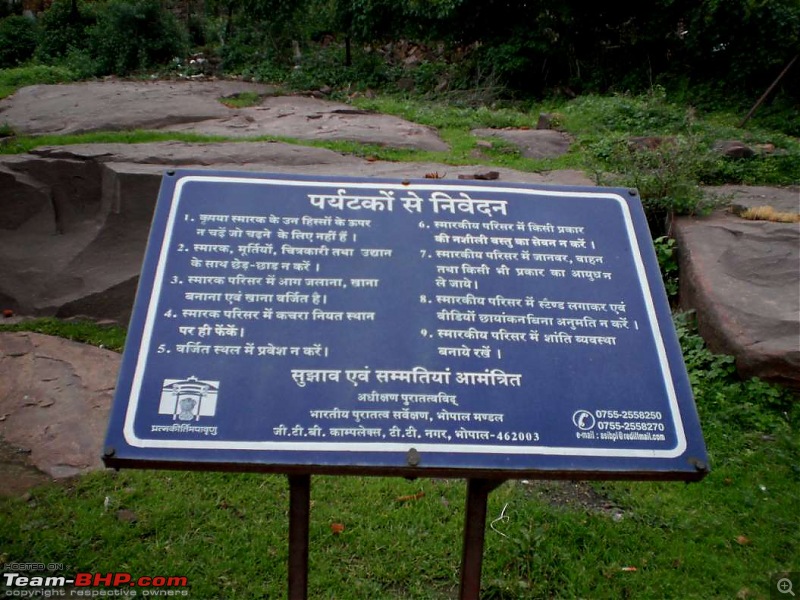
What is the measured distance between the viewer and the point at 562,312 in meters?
2.11

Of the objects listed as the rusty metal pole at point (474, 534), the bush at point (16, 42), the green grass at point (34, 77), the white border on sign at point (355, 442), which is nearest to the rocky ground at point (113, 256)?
the white border on sign at point (355, 442)

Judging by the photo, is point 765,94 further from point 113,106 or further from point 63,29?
point 63,29

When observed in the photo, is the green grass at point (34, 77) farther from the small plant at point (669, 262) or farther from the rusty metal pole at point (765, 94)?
the rusty metal pole at point (765, 94)

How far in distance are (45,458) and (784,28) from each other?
1104 centimetres

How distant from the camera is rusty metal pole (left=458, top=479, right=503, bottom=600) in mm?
2115

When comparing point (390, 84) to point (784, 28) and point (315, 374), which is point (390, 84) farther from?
point (315, 374)

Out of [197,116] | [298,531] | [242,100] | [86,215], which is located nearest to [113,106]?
[197,116]

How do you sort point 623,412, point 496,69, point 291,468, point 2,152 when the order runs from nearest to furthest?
point 291,468, point 623,412, point 2,152, point 496,69

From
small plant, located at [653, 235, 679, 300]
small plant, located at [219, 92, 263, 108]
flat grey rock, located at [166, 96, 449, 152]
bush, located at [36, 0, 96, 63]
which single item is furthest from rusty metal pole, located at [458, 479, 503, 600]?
bush, located at [36, 0, 96, 63]

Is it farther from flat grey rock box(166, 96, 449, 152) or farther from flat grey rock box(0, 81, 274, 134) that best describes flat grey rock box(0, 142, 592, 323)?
flat grey rock box(0, 81, 274, 134)

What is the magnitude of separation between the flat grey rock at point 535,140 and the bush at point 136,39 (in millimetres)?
7341

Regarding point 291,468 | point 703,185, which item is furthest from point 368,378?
point 703,185

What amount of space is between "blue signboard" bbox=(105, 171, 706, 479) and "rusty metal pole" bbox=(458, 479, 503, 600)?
0.92ft

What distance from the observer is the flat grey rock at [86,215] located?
4.74 metres
